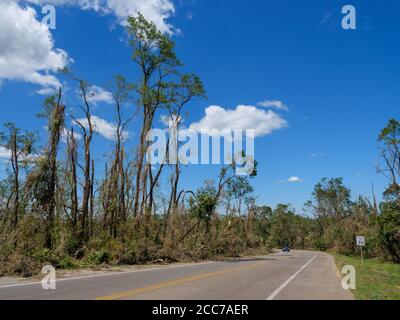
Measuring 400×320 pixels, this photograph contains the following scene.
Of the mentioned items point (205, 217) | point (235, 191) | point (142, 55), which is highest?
point (142, 55)

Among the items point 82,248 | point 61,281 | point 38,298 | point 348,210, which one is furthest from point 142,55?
point 348,210

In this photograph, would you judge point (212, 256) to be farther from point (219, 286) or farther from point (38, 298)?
point (38, 298)

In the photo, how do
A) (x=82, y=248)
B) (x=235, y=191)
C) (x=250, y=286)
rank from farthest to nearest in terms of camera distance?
(x=235, y=191) → (x=82, y=248) → (x=250, y=286)

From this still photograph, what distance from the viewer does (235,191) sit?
6906cm

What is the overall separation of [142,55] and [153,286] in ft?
80.4

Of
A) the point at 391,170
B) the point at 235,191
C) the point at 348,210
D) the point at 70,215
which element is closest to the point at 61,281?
the point at 70,215

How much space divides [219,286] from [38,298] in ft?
19.5

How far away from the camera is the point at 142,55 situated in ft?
109

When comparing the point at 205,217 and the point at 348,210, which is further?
the point at 348,210
